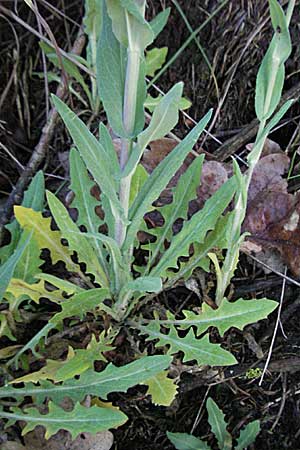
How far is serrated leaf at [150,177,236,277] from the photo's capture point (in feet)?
3.40

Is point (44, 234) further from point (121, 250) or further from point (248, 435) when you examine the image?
point (248, 435)

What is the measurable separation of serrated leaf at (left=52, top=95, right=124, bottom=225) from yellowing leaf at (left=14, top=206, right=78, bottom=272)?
26 cm

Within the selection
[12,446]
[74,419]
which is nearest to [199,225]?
[74,419]

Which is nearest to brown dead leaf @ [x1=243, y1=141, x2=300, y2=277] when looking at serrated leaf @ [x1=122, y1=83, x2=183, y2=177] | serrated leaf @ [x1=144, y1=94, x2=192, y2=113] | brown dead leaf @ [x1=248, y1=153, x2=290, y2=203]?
brown dead leaf @ [x1=248, y1=153, x2=290, y2=203]

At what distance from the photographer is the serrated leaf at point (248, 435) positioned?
44.6 inches

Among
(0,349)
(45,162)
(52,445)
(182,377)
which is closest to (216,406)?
(182,377)

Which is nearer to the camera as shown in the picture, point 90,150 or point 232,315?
point 90,150

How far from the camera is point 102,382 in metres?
0.99

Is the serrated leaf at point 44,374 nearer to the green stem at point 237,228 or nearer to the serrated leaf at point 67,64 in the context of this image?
the green stem at point 237,228

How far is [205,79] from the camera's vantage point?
1.43 meters

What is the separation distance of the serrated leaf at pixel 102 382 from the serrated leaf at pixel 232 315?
0.14 metres

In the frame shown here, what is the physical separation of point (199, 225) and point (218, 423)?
0.40 meters

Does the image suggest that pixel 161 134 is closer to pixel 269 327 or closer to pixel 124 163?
pixel 124 163

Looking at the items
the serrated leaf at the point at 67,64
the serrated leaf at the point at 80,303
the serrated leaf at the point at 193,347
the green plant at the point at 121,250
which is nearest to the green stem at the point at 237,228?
the green plant at the point at 121,250
